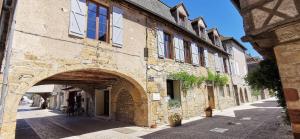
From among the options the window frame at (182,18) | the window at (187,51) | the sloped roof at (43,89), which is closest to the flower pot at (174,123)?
the window at (187,51)

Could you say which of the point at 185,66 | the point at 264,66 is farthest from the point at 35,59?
the point at 185,66

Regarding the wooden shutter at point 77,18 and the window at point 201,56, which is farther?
the window at point 201,56

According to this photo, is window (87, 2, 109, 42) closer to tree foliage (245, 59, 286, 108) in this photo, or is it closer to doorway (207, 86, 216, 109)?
tree foliage (245, 59, 286, 108)

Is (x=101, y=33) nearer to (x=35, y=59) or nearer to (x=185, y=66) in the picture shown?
(x=35, y=59)

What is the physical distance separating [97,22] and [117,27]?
79cm

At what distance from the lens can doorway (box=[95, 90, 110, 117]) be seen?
11.2m

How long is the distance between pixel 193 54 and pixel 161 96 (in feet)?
13.5

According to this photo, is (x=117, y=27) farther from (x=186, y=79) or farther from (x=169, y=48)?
(x=186, y=79)

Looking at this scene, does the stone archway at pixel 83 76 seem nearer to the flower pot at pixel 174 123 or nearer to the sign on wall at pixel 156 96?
the sign on wall at pixel 156 96

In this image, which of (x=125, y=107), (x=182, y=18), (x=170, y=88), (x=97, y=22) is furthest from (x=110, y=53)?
(x=182, y=18)

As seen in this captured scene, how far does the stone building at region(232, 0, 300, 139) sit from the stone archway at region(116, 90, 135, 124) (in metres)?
6.20

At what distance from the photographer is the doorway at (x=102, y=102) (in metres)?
11.2

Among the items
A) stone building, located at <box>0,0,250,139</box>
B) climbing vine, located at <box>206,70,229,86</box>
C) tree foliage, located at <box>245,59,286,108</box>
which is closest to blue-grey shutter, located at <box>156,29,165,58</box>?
stone building, located at <box>0,0,250,139</box>

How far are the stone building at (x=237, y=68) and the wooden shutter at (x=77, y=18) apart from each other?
47.4ft
